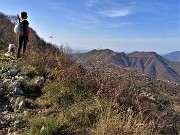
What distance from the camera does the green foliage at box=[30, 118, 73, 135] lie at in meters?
6.41

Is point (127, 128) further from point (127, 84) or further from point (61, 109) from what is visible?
point (61, 109)

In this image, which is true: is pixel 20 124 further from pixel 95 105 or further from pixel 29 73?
pixel 29 73

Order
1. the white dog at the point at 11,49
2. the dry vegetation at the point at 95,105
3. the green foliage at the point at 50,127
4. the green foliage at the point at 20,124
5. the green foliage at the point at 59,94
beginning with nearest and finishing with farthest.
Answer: the dry vegetation at the point at 95,105, the green foliage at the point at 50,127, the green foliage at the point at 20,124, the green foliage at the point at 59,94, the white dog at the point at 11,49

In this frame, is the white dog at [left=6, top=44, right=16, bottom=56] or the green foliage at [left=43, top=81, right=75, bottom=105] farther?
the white dog at [left=6, top=44, right=16, bottom=56]

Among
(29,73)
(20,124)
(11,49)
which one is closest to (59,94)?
(20,124)

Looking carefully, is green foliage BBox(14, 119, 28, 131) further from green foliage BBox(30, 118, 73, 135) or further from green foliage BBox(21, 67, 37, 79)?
green foliage BBox(21, 67, 37, 79)

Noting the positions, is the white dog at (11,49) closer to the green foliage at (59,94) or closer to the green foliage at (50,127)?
the green foliage at (59,94)

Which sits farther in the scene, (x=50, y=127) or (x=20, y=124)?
(x=20, y=124)

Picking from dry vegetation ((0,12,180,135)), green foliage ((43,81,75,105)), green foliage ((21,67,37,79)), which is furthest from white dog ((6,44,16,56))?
green foliage ((43,81,75,105))

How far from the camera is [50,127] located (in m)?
6.45

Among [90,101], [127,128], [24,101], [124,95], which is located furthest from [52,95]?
[127,128]

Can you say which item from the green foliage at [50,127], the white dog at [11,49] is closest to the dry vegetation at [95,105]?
the green foliage at [50,127]

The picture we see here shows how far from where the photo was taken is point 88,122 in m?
7.07

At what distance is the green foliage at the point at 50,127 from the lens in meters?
6.41
